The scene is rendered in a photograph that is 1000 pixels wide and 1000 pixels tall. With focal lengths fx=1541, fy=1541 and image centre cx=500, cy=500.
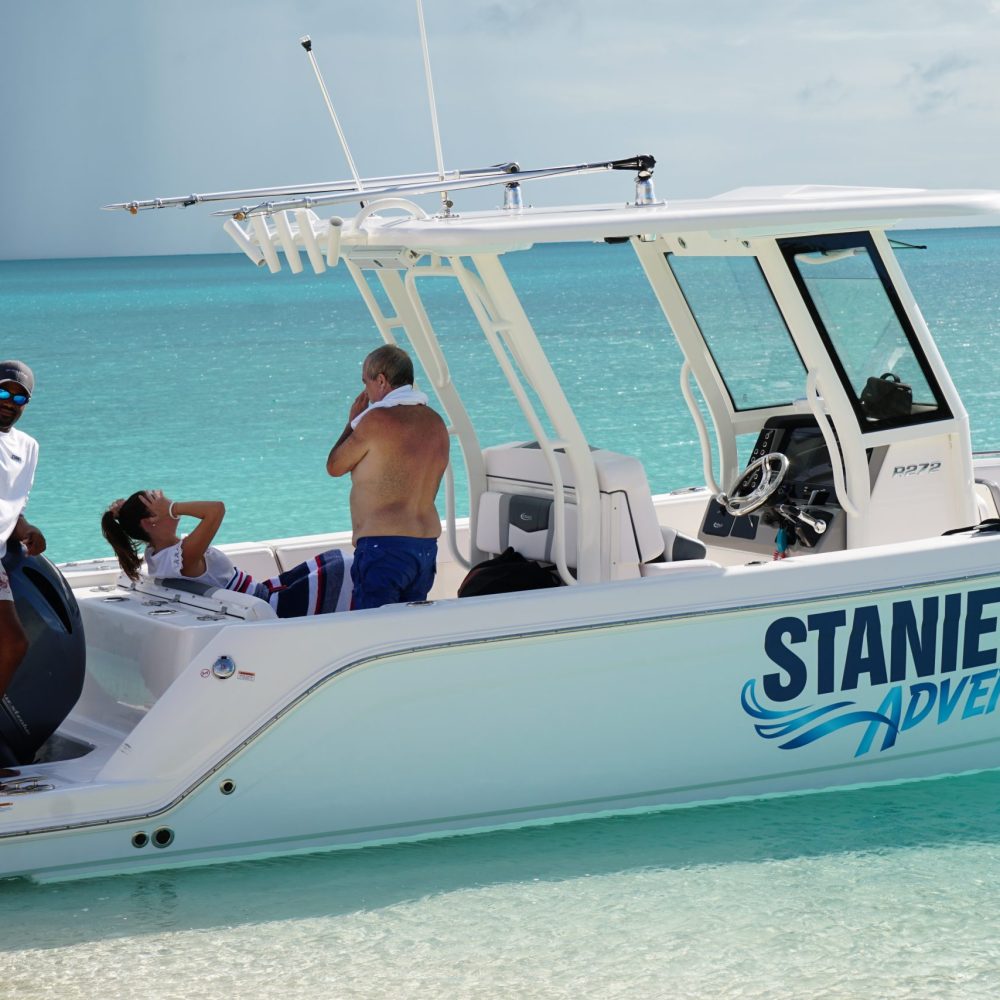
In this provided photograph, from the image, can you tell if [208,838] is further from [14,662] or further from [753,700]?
[753,700]

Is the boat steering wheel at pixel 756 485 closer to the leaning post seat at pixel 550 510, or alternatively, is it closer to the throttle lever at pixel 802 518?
the throttle lever at pixel 802 518

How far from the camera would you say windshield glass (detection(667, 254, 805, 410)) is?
18.4 ft

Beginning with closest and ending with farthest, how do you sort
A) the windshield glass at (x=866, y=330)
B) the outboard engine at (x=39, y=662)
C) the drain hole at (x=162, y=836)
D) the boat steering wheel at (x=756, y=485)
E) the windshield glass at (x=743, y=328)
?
the drain hole at (x=162, y=836)
the outboard engine at (x=39, y=662)
the windshield glass at (x=866, y=330)
the boat steering wheel at (x=756, y=485)
the windshield glass at (x=743, y=328)

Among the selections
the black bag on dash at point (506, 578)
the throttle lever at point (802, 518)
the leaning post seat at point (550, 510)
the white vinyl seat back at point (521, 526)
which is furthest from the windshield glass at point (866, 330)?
the black bag on dash at point (506, 578)

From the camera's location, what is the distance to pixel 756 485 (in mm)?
5574

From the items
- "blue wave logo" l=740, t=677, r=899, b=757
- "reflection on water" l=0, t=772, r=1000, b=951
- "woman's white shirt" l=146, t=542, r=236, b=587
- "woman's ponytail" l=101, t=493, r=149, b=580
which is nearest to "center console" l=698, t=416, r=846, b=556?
"blue wave logo" l=740, t=677, r=899, b=757

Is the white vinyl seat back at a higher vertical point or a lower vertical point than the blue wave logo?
higher

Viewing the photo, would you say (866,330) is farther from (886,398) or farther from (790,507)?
(790,507)

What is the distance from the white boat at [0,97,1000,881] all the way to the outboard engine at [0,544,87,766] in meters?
0.05

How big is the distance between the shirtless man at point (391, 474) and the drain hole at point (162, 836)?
A: 89 centimetres

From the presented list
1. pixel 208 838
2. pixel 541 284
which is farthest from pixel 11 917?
pixel 541 284

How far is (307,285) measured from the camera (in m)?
86.6

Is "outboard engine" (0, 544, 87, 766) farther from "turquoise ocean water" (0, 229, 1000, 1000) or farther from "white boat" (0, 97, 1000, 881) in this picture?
"turquoise ocean water" (0, 229, 1000, 1000)

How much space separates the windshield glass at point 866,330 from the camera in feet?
16.4
